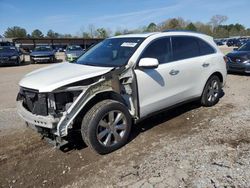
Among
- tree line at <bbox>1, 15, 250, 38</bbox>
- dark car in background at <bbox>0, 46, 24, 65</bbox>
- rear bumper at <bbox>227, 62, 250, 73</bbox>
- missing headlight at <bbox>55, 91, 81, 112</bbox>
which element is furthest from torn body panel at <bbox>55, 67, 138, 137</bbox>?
tree line at <bbox>1, 15, 250, 38</bbox>

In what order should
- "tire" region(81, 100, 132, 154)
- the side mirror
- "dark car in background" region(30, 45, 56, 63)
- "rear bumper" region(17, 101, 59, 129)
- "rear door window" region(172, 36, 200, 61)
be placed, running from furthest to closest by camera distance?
"dark car in background" region(30, 45, 56, 63)
"rear door window" region(172, 36, 200, 61)
the side mirror
"tire" region(81, 100, 132, 154)
"rear bumper" region(17, 101, 59, 129)

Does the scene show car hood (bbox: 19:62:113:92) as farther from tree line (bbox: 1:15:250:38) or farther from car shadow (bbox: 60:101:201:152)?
tree line (bbox: 1:15:250:38)

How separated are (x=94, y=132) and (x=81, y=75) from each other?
0.86m

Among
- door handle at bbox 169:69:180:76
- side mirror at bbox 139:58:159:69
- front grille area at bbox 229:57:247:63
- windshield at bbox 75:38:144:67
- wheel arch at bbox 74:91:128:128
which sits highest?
windshield at bbox 75:38:144:67

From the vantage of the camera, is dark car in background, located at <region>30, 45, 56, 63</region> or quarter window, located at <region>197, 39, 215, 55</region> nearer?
quarter window, located at <region>197, 39, 215, 55</region>

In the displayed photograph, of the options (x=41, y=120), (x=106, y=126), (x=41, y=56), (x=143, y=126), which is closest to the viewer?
(x=41, y=120)

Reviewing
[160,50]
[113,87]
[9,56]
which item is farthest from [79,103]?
[9,56]

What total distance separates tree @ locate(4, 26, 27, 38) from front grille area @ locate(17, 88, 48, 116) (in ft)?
292

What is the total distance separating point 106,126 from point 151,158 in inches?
32.4

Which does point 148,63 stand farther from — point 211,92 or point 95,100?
point 211,92

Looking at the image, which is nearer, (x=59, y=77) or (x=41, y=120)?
(x=41, y=120)

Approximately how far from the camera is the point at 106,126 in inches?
165

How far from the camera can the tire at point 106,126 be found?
13.0 ft

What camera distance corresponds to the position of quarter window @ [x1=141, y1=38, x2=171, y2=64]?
4.86 metres
